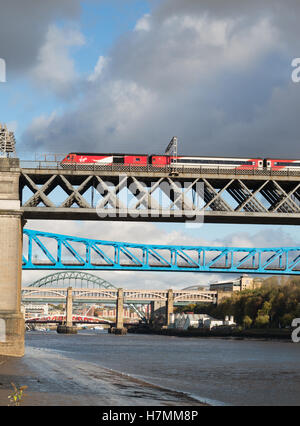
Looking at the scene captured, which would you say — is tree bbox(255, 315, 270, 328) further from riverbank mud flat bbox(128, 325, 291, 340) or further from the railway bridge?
the railway bridge

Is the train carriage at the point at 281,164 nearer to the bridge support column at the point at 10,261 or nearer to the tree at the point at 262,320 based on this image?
the bridge support column at the point at 10,261

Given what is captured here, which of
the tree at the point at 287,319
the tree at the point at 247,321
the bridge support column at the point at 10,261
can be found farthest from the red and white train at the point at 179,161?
the tree at the point at 247,321

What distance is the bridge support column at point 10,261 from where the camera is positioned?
137 feet

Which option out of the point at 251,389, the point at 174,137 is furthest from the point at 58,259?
the point at 251,389

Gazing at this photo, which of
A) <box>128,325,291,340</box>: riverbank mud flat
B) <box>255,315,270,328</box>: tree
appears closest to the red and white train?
<box>128,325,291,340</box>: riverbank mud flat

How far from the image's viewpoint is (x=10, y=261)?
141 ft

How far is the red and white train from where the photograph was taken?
1933 inches

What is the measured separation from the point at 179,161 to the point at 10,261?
15446 millimetres

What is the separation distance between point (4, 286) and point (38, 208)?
18.9 ft

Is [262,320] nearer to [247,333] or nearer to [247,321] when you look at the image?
[247,333]

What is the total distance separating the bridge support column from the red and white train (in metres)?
5.74

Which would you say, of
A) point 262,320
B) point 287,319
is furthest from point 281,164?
point 262,320
